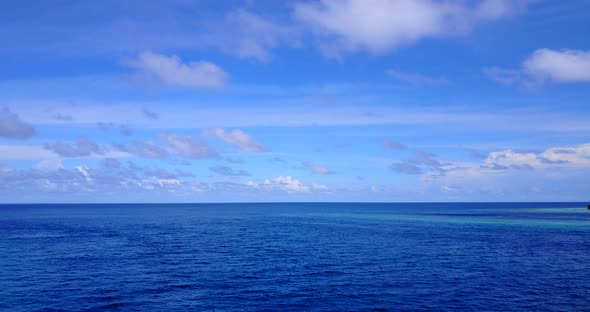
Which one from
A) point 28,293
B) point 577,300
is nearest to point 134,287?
point 28,293

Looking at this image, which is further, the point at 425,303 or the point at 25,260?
the point at 25,260

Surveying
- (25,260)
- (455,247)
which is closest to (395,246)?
(455,247)

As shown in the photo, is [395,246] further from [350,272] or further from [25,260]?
[25,260]

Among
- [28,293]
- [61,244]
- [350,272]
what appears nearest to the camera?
[28,293]

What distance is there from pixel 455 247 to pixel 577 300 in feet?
123

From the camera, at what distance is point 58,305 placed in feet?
140

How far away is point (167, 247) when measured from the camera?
270 feet

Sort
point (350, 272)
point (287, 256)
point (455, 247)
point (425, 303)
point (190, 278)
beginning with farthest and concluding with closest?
point (455, 247) < point (287, 256) < point (350, 272) < point (190, 278) < point (425, 303)

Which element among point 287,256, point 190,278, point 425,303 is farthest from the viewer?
point 287,256

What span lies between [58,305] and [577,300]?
175 ft

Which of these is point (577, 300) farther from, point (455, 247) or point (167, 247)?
point (167, 247)

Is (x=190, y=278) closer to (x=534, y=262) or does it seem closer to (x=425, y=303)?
(x=425, y=303)

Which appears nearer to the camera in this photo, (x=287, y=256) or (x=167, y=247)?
(x=287, y=256)

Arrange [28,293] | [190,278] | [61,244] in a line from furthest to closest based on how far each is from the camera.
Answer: [61,244]
[190,278]
[28,293]
